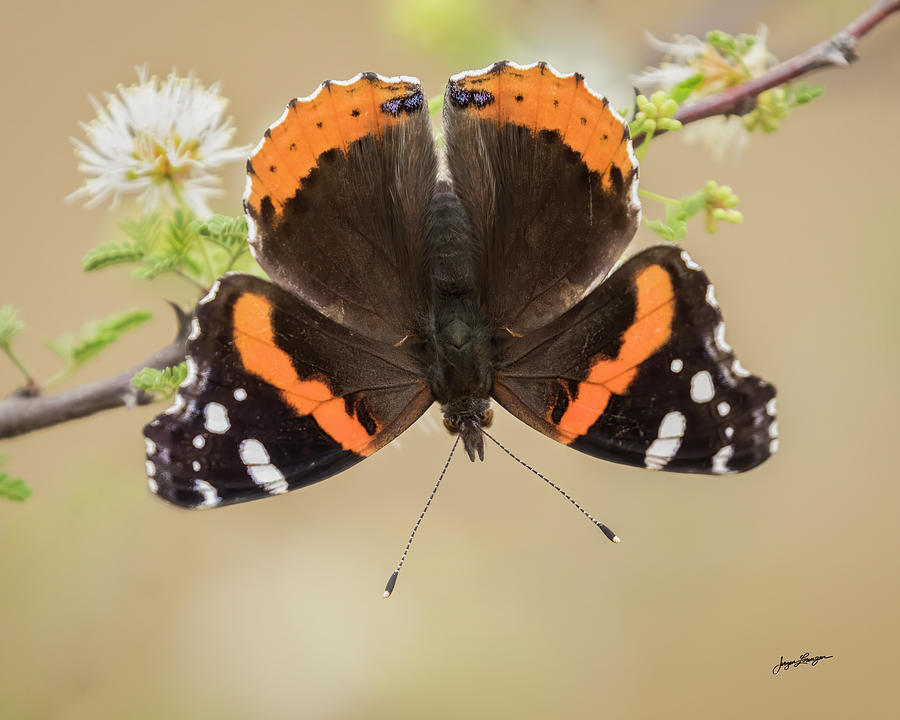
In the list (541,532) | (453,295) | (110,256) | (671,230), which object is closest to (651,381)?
(671,230)

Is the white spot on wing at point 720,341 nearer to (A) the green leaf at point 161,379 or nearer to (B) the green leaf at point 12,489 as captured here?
(A) the green leaf at point 161,379

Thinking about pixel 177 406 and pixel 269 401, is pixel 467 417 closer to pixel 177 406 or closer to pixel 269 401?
pixel 269 401

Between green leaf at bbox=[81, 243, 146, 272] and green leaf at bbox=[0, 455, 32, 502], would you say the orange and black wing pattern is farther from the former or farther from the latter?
green leaf at bbox=[0, 455, 32, 502]

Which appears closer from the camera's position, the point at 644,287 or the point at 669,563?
the point at 644,287

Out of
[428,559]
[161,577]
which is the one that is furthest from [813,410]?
[161,577]

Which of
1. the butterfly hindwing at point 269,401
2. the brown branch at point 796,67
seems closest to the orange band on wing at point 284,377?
the butterfly hindwing at point 269,401

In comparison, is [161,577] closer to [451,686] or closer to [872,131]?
[451,686]
